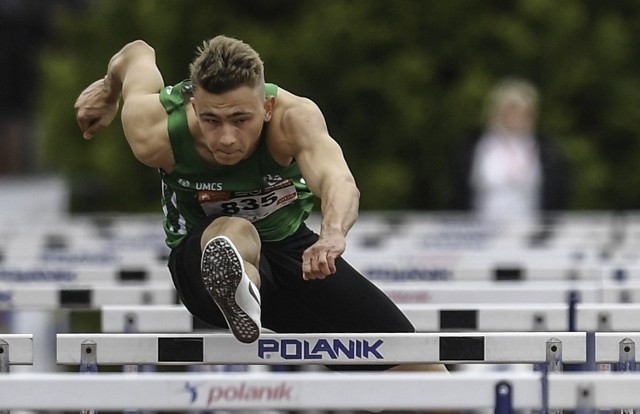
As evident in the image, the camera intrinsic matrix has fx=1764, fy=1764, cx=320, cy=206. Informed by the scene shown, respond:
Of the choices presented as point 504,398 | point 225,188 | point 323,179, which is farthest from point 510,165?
point 504,398

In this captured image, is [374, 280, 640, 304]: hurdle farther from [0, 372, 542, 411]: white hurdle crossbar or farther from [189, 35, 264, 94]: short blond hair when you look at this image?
[0, 372, 542, 411]: white hurdle crossbar

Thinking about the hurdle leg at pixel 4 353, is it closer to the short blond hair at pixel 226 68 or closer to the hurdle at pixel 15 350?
the hurdle at pixel 15 350

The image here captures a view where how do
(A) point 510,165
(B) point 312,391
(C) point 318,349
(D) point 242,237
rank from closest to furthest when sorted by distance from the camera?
(B) point 312,391 → (C) point 318,349 → (D) point 242,237 → (A) point 510,165

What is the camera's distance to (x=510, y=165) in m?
11.9

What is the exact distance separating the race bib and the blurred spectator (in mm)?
5739

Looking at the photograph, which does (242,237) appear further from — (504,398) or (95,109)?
(504,398)

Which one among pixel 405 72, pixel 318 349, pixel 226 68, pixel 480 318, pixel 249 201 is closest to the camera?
pixel 318 349

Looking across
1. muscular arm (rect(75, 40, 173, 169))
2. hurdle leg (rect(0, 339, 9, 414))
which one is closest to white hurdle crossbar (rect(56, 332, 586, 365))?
hurdle leg (rect(0, 339, 9, 414))

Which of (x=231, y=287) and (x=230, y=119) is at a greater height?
(x=230, y=119)

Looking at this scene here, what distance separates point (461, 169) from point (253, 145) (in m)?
6.59

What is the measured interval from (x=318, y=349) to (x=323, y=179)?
606 mm

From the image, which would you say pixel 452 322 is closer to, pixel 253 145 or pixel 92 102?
pixel 253 145

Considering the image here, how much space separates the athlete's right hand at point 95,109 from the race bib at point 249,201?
0.49 metres

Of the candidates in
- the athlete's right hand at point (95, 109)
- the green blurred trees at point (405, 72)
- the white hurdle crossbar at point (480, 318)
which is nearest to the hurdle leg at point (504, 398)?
the white hurdle crossbar at point (480, 318)
